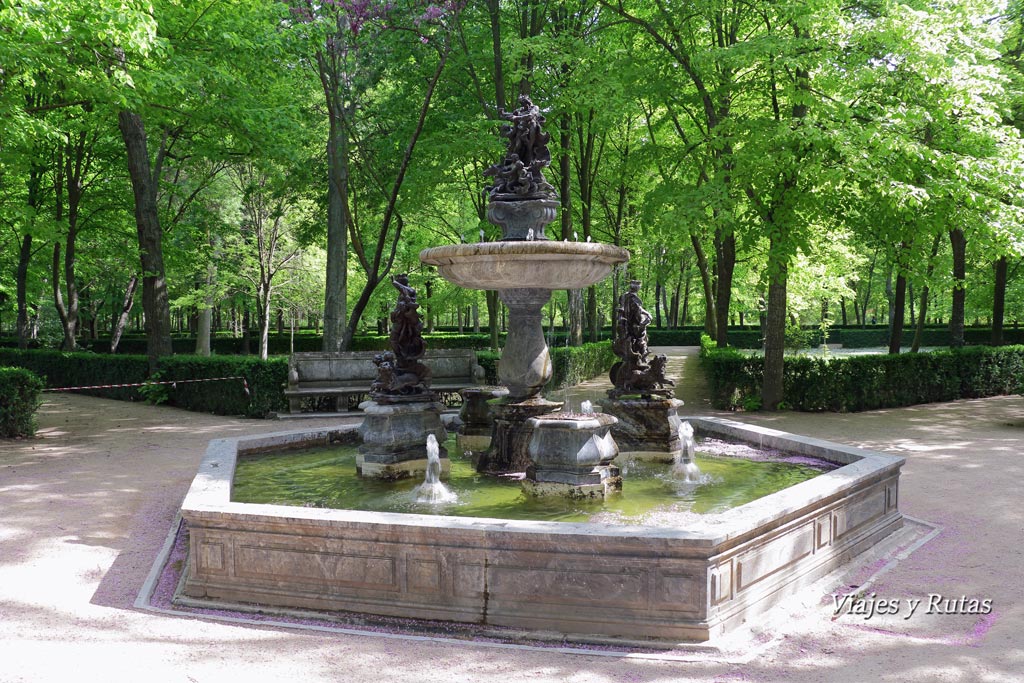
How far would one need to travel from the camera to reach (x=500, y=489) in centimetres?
751

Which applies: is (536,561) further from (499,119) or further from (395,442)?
(499,119)

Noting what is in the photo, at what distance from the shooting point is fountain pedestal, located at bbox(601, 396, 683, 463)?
9.21 metres

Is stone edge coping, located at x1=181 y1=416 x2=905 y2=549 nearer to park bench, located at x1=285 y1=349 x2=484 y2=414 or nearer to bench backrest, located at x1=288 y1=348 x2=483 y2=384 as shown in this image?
park bench, located at x1=285 y1=349 x2=484 y2=414

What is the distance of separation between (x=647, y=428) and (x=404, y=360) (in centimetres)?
307

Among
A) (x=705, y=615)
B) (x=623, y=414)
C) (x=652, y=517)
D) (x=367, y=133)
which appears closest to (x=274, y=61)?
(x=367, y=133)

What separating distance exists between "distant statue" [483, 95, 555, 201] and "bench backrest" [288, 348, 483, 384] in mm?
7831

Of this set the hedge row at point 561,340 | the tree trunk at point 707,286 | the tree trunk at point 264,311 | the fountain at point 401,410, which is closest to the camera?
the fountain at point 401,410

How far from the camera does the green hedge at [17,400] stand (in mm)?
12664

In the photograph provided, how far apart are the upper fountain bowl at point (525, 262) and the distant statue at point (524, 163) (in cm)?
102

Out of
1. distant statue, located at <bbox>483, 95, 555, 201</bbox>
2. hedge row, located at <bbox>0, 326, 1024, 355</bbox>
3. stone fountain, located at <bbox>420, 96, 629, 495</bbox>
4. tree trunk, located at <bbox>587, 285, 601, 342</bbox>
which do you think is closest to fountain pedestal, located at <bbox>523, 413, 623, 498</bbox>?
stone fountain, located at <bbox>420, 96, 629, 495</bbox>

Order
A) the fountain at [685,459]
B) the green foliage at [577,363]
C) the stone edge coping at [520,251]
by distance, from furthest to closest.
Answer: the green foliage at [577,363] < the fountain at [685,459] < the stone edge coping at [520,251]

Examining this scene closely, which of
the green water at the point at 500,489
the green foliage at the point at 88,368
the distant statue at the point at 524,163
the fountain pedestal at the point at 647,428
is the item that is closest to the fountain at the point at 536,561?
the green water at the point at 500,489

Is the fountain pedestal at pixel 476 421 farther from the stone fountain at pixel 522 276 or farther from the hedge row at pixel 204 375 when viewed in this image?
the hedge row at pixel 204 375

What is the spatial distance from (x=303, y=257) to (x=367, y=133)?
10.5 metres
